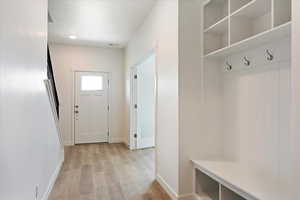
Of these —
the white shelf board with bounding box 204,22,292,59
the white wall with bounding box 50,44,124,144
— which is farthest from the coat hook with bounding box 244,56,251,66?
the white wall with bounding box 50,44,124,144

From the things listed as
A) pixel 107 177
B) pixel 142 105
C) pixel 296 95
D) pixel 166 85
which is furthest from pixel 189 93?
pixel 142 105

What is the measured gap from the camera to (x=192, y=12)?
95.5 inches

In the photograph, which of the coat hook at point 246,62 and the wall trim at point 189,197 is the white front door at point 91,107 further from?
the coat hook at point 246,62

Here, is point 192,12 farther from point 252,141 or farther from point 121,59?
point 121,59

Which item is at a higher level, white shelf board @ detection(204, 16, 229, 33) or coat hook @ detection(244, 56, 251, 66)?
white shelf board @ detection(204, 16, 229, 33)

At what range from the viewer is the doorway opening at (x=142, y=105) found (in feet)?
16.4

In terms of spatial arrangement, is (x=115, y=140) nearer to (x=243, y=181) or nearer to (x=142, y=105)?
(x=142, y=105)

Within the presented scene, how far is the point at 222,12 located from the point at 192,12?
1.29 feet

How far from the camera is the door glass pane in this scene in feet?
Result: 18.4

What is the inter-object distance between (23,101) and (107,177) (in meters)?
1.98

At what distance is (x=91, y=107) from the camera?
5.67 metres

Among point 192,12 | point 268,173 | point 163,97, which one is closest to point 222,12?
point 192,12

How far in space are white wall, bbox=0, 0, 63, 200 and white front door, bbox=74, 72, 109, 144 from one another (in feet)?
10.1

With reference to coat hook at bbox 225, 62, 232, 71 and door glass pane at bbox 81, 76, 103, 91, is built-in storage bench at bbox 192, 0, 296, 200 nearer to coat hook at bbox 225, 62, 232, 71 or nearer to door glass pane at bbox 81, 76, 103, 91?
coat hook at bbox 225, 62, 232, 71
